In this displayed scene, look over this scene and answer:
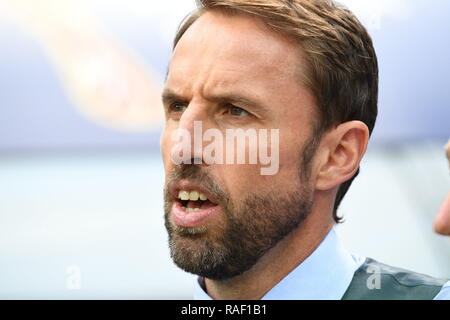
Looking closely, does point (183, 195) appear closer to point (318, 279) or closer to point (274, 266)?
point (274, 266)

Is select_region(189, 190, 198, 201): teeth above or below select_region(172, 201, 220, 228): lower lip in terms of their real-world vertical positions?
above

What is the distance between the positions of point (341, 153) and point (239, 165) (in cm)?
31

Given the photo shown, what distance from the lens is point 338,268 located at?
5.58 feet

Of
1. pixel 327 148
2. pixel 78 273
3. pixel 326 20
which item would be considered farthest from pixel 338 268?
pixel 78 273

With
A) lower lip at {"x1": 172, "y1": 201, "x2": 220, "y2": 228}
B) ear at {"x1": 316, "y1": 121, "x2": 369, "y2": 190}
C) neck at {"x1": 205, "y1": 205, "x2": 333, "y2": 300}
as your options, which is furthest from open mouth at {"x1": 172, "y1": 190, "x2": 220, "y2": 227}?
ear at {"x1": 316, "y1": 121, "x2": 369, "y2": 190}

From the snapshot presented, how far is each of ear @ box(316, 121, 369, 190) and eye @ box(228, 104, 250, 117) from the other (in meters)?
0.24

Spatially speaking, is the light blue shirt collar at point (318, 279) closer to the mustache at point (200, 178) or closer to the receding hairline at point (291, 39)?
the mustache at point (200, 178)

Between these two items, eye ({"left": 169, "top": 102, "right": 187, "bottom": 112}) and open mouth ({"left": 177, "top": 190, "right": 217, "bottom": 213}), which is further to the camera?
eye ({"left": 169, "top": 102, "right": 187, "bottom": 112})

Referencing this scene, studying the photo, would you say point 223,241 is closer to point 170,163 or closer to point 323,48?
point 170,163

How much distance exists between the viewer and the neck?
5.49ft

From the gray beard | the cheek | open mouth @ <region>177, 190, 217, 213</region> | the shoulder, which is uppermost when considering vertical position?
the cheek

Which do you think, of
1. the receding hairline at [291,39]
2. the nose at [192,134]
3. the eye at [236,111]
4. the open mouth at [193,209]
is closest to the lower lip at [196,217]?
the open mouth at [193,209]

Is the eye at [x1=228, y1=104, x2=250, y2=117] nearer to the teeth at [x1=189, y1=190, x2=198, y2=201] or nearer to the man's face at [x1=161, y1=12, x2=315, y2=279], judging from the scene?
the man's face at [x1=161, y1=12, x2=315, y2=279]

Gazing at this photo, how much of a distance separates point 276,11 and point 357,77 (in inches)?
12.5
